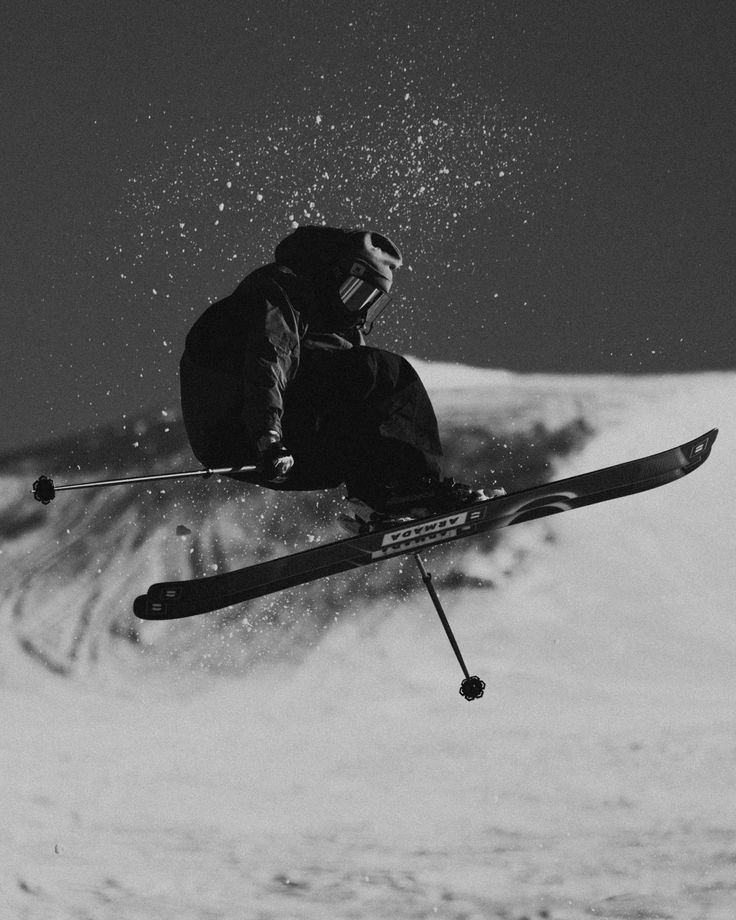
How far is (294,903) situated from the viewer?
68000 mm

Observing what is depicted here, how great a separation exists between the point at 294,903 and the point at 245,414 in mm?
68789

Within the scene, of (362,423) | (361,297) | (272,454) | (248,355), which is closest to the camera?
(272,454)

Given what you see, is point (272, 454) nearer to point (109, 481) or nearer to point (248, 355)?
point (248, 355)

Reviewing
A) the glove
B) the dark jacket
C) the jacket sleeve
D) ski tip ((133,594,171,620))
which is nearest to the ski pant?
the dark jacket

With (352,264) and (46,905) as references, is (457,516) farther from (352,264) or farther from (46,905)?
(46,905)

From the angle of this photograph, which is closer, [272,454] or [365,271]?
[272,454]

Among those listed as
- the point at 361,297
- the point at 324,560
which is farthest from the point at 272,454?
the point at 361,297

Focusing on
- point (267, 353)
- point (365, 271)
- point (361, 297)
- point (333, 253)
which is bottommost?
point (267, 353)

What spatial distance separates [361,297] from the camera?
697cm

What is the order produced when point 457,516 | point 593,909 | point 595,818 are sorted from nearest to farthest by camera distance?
point 457,516
point 595,818
point 593,909

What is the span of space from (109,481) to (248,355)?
1.36 meters

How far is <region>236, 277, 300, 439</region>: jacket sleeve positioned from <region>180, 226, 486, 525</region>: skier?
0.06 feet

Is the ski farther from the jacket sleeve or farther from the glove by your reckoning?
the jacket sleeve

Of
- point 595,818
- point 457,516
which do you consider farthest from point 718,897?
point 457,516
